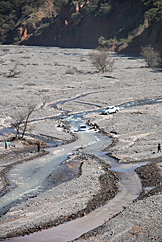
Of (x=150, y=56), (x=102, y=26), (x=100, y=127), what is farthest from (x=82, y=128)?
(x=102, y=26)

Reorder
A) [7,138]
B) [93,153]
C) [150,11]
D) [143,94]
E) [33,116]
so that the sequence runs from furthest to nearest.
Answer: [150,11]
[143,94]
[33,116]
[7,138]
[93,153]

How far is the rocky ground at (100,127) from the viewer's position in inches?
867

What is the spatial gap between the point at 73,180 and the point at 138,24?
406 feet

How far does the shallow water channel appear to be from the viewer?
69.9ft

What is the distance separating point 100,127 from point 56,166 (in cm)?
1373

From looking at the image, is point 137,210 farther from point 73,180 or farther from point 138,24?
point 138,24

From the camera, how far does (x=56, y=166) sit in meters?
33.1

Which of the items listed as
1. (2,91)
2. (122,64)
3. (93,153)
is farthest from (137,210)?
(122,64)

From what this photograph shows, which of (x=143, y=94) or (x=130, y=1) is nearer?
(x=143, y=94)

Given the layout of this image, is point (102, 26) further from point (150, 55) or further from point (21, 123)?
point (21, 123)

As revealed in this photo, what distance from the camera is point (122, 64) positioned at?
106250 millimetres

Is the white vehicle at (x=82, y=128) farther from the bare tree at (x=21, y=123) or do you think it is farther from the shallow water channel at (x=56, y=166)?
the bare tree at (x=21, y=123)

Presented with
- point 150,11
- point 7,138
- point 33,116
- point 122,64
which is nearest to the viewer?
point 7,138

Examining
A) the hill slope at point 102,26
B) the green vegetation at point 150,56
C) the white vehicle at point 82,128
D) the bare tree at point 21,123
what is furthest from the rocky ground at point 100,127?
the hill slope at point 102,26
